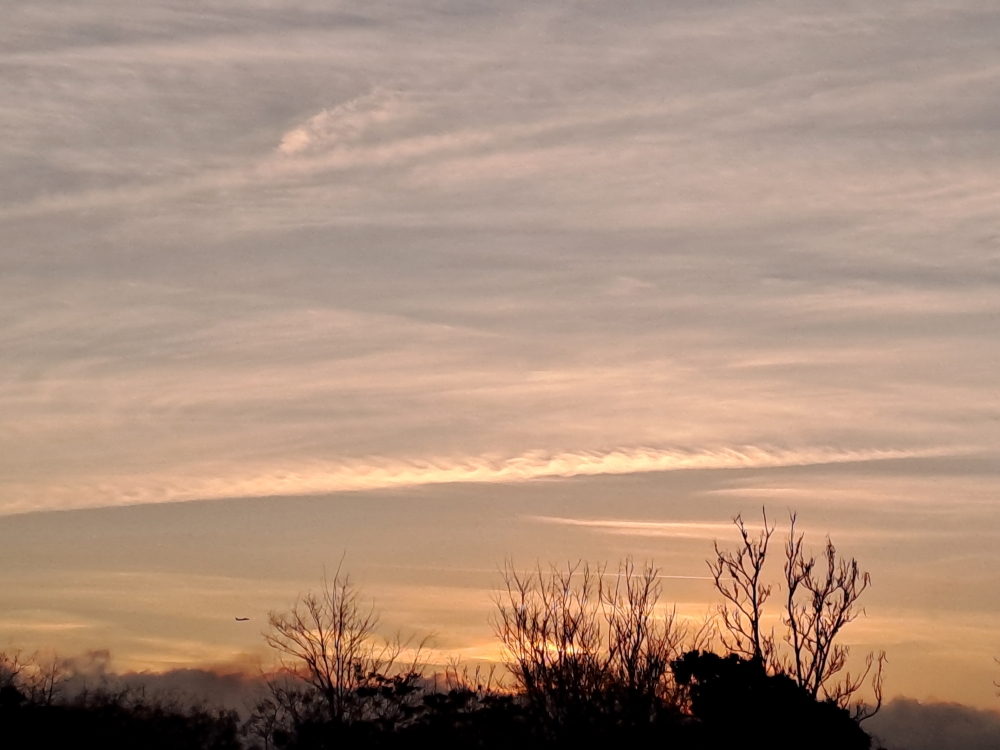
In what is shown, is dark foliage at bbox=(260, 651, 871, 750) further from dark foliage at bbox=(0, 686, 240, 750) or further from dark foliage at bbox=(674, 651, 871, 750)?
dark foliage at bbox=(0, 686, 240, 750)

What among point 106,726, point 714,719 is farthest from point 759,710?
point 106,726

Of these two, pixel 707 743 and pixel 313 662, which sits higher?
pixel 313 662

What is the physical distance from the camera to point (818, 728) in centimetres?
4569

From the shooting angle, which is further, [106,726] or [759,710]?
[106,726]

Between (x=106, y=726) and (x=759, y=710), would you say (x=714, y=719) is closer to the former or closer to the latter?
(x=759, y=710)

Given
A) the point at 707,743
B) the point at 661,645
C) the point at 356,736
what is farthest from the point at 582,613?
the point at 356,736

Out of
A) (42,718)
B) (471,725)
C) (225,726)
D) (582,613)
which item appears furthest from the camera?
(225,726)

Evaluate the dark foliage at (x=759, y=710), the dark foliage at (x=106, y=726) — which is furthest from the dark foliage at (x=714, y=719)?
the dark foliage at (x=106, y=726)

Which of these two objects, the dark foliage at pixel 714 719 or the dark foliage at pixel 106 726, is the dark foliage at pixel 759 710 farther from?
the dark foliage at pixel 106 726

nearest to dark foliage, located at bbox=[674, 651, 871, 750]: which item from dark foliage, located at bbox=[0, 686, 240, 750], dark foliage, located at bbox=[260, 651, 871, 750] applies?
dark foliage, located at bbox=[260, 651, 871, 750]

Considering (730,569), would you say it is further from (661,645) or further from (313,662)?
(313,662)

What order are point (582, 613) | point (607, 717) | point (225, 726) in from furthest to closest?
point (225, 726), point (582, 613), point (607, 717)

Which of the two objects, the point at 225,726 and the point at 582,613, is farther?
the point at 225,726

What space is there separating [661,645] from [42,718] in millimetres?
29706
